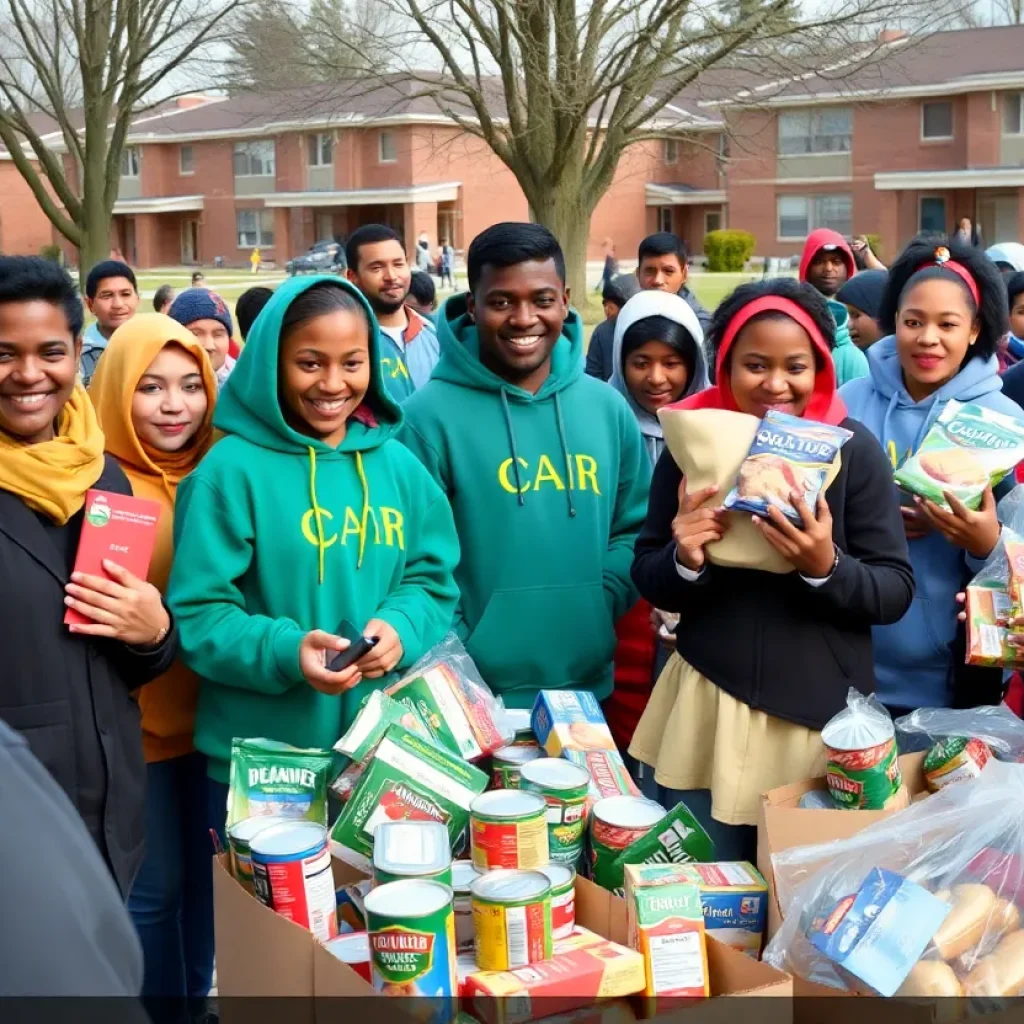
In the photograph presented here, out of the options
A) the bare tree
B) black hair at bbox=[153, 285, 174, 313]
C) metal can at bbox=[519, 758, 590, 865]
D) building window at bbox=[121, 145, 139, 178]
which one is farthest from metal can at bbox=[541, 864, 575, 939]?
building window at bbox=[121, 145, 139, 178]

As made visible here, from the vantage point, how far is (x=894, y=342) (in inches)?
143

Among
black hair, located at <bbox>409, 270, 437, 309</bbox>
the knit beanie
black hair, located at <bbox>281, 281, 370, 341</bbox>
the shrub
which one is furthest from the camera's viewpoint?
the shrub

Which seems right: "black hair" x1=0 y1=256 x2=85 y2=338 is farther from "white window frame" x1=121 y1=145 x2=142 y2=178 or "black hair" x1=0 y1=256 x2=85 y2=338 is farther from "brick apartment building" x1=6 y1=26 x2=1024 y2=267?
"white window frame" x1=121 y1=145 x2=142 y2=178

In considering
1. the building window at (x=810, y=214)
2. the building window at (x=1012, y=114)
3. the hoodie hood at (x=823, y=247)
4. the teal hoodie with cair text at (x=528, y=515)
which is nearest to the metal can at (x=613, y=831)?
the teal hoodie with cair text at (x=528, y=515)

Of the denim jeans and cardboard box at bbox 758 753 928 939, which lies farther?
the denim jeans

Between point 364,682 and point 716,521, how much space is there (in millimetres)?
960

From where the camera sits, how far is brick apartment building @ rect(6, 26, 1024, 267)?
4019 cm

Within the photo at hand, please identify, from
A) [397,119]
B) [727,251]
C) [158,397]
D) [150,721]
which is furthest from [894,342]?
[397,119]

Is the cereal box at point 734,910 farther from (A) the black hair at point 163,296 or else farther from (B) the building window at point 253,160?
(B) the building window at point 253,160

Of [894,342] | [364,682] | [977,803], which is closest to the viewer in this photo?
[977,803]

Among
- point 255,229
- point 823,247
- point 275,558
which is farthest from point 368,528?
point 255,229

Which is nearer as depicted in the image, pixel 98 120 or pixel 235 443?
pixel 235 443

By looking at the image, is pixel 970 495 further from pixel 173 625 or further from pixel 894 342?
pixel 173 625

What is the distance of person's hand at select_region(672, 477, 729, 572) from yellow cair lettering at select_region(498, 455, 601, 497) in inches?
29.0
